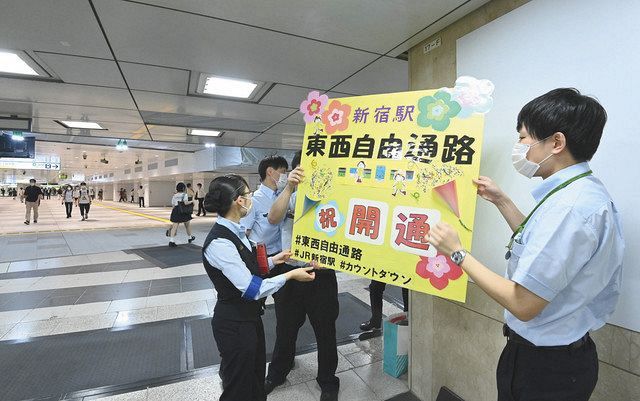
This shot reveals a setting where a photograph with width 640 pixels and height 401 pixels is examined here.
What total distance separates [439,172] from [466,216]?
0.22 meters

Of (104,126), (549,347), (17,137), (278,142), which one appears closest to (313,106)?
(549,347)

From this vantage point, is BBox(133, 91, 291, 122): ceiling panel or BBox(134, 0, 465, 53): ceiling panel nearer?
BBox(134, 0, 465, 53): ceiling panel

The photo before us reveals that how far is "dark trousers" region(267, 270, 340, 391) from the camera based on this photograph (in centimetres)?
217

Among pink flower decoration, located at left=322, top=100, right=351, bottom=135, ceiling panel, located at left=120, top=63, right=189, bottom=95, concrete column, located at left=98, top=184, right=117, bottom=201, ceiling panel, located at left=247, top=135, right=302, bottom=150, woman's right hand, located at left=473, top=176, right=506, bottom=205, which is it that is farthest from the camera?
concrete column, located at left=98, top=184, right=117, bottom=201

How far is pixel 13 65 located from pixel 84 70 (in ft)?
2.18

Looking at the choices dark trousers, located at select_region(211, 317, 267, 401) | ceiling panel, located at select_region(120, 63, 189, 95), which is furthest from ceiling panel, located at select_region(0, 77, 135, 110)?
dark trousers, located at select_region(211, 317, 267, 401)

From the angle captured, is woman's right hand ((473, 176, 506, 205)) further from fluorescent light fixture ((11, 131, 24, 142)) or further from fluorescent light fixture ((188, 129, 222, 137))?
fluorescent light fixture ((11, 131, 24, 142))

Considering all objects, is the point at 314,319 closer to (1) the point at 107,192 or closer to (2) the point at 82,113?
(2) the point at 82,113

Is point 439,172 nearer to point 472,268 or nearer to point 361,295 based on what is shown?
point 472,268

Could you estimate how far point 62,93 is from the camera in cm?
400

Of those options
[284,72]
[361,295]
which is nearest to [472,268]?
[284,72]

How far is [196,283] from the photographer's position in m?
4.84

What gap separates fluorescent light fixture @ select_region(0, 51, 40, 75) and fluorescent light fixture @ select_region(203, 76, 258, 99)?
5.44 feet

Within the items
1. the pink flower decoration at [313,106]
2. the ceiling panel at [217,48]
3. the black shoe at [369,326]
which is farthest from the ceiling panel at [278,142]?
the pink flower decoration at [313,106]
